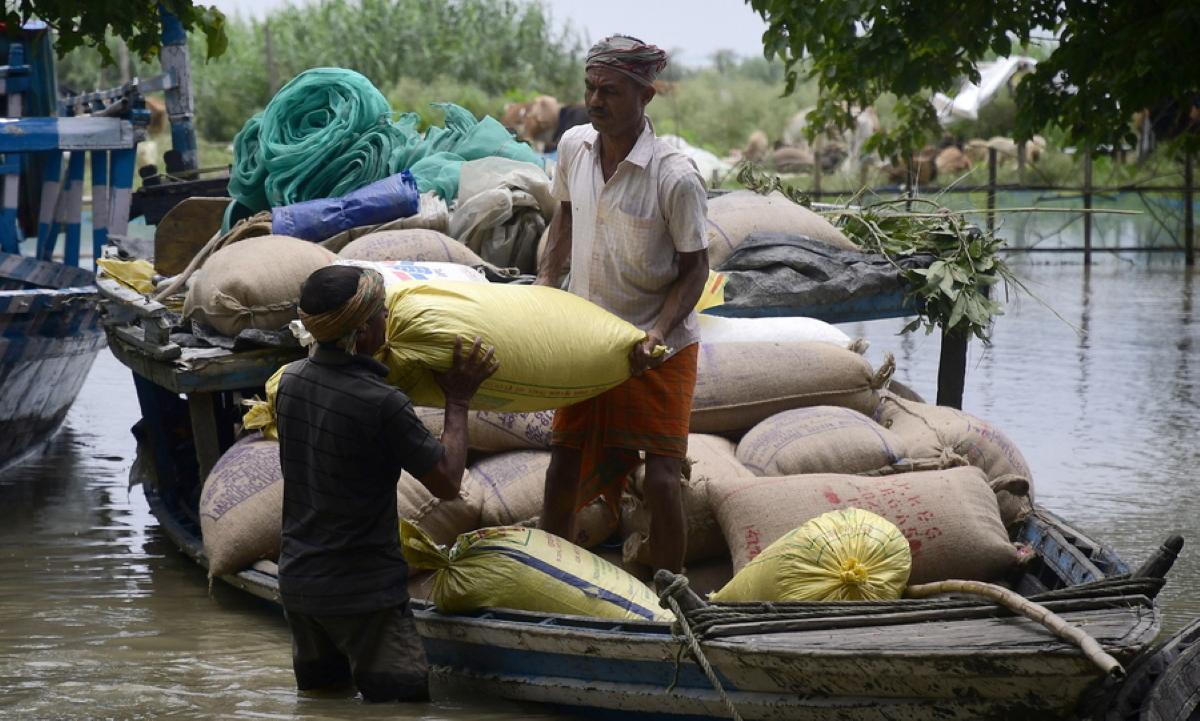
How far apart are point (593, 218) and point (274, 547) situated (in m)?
1.75

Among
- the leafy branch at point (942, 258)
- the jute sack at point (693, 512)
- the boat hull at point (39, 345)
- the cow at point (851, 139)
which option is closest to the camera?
the jute sack at point (693, 512)

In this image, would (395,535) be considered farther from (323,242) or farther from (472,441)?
(323,242)

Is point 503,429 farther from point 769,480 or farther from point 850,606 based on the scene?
A: point 850,606

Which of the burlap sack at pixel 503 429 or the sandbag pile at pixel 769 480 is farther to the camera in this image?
the burlap sack at pixel 503 429

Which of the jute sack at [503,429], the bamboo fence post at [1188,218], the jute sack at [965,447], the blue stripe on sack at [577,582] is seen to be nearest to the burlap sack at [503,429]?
the jute sack at [503,429]

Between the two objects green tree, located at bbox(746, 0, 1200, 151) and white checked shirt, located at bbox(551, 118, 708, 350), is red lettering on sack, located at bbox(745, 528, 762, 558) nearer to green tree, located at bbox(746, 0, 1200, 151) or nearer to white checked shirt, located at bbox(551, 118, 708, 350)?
white checked shirt, located at bbox(551, 118, 708, 350)

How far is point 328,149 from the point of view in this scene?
621 centimetres

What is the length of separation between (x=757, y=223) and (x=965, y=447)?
1759 mm

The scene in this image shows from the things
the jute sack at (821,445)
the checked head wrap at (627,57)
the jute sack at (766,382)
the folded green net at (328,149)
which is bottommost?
the jute sack at (821,445)

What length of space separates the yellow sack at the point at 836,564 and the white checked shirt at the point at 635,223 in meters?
0.70

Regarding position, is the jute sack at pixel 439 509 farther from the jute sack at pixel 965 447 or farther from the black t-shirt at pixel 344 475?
the jute sack at pixel 965 447

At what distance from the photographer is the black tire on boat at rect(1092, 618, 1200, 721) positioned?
2.96m

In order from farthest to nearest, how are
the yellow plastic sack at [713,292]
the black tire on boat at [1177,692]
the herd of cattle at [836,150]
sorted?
1. the herd of cattle at [836,150]
2. the yellow plastic sack at [713,292]
3. the black tire on boat at [1177,692]

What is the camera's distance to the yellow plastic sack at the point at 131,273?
6.21m
